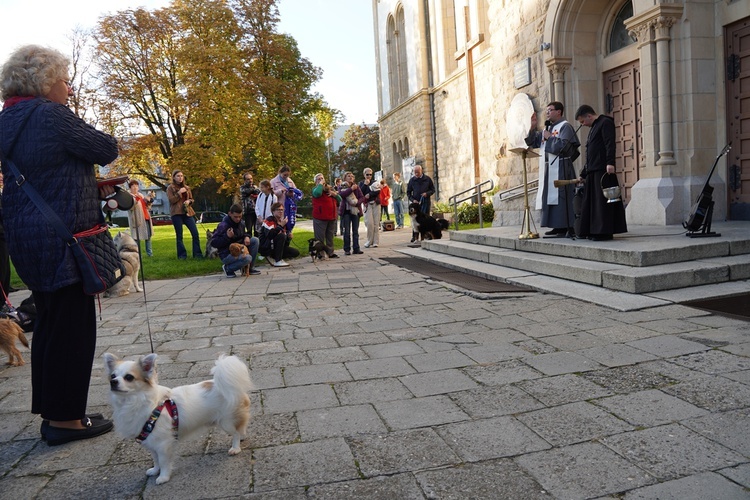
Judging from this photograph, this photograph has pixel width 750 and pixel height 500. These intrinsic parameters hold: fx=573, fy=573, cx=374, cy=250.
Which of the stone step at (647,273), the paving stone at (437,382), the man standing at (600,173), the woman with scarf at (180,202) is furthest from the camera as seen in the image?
the woman with scarf at (180,202)

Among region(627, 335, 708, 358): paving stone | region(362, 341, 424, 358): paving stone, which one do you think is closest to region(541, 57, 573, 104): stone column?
region(627, 335, 708, 358): paving stone

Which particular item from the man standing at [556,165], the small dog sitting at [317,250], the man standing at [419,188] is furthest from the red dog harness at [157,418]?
the man standing at [419,188]

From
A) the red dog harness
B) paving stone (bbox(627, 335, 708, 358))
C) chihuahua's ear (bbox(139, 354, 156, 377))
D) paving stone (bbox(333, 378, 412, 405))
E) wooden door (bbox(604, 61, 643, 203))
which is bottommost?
paving stone (bbox(333, 378, 412, 405))

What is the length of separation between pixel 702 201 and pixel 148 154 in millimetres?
29125

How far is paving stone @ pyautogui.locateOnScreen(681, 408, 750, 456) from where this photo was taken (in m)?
2.69

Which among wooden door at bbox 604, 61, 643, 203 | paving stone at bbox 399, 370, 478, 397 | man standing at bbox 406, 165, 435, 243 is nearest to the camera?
paving stone at bbox 399, 370, 478, 397

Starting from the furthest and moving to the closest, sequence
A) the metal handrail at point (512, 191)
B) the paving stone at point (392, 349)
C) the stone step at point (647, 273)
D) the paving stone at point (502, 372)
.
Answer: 1. the metal handrail at point (512, 191)
2. the stone step at point (647, 273)
3. the paving stone at point (392, 349)
4. the paving stone at point (502, 372)

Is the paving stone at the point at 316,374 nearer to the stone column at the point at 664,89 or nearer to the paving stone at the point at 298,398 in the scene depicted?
the paving stone at the point at 298,398

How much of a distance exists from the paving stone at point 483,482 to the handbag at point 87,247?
203 centimetres

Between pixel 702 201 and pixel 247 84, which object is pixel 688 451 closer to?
pixel 702 201

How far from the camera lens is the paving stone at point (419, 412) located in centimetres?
321

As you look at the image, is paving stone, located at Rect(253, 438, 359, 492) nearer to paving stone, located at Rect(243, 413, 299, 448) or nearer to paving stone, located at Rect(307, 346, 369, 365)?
paving stone, located at Rect(243, 413, 299, 448)

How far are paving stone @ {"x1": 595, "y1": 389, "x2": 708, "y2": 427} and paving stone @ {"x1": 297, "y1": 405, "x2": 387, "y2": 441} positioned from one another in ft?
4.30

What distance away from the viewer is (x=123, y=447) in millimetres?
3156
